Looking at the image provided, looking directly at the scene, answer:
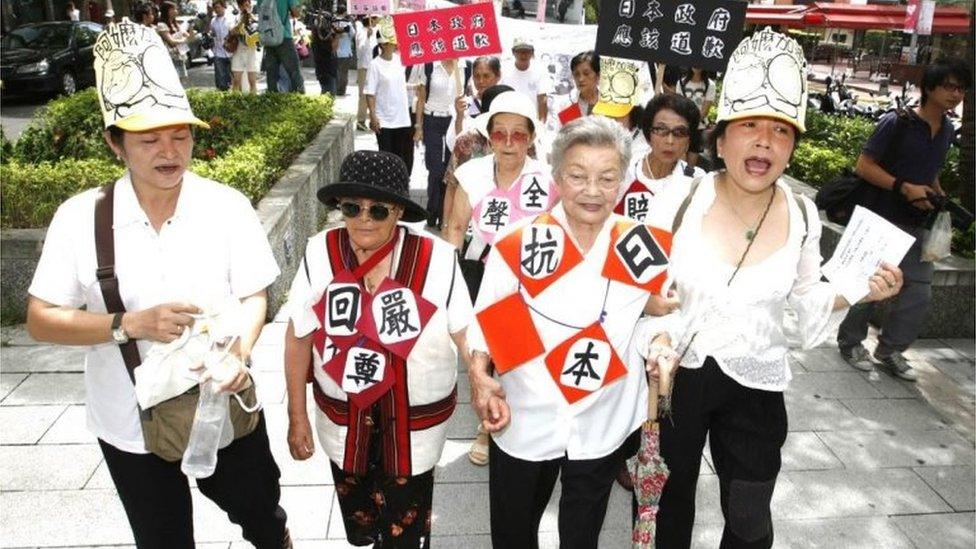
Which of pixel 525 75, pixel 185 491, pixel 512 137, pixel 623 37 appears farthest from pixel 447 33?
pixel 185 491

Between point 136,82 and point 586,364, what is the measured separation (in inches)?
65.5

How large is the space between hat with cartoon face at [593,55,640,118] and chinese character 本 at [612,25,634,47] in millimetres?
142

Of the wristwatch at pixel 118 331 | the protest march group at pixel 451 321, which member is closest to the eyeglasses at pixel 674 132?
the protest march group at pixel 451 321

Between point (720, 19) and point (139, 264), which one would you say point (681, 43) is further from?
point (139, 264)

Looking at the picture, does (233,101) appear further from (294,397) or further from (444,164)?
(294,397)

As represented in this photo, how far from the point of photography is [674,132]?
377 centimetres

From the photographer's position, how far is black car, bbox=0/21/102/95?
15398mm

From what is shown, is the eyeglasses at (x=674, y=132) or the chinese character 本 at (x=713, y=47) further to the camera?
the chinese character 本 at (x=713, y=47)

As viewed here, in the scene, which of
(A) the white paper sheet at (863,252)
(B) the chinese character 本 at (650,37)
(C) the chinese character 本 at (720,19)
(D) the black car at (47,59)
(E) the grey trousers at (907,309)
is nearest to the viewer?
(A) the white paper sheet at (863,252)

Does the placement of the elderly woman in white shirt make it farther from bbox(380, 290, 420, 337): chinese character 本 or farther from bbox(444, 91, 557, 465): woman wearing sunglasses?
bbox(444, 91, 557, 465): woman wearing sunglasses

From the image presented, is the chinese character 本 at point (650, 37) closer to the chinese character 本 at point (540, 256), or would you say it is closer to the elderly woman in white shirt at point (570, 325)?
the elderly woman in white shirt at point (570, 325)

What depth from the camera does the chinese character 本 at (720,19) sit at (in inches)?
192

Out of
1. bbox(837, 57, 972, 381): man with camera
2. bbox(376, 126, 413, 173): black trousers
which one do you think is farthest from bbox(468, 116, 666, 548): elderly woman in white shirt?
bbox(376, 126, 413, 173): black trousers

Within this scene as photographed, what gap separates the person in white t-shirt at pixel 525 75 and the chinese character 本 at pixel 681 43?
303 centimetres
